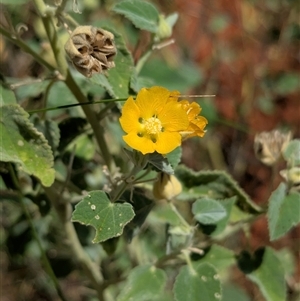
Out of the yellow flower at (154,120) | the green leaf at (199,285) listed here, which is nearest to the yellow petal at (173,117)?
the yellow flower at (154,120)

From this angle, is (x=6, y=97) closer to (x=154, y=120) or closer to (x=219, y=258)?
(x=154, y=120)

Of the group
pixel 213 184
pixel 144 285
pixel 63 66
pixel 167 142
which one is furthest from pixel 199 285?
pixel 63 66

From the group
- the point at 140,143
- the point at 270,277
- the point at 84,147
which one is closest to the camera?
the point at 140,143

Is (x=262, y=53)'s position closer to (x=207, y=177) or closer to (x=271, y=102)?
(x=271, y=102)

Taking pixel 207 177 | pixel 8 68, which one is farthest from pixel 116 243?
pixel 8 68

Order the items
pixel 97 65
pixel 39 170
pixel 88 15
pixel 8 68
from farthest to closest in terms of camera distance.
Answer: pixel 8 68 < pixel 88 15 < pixel 39 170 < pixel 97 65

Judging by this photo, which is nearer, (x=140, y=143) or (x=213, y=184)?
(x=140, y=143)

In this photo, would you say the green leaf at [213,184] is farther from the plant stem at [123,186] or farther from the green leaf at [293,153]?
the plant stem at [123,186]
